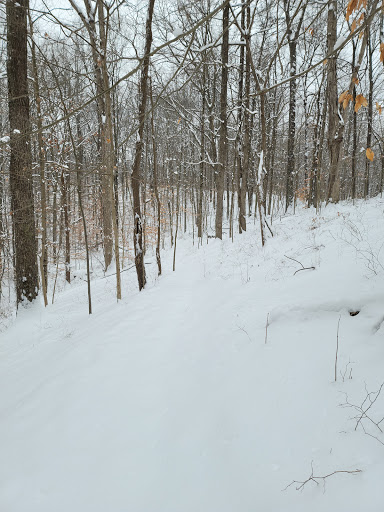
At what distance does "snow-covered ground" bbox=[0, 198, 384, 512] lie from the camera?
1.81 metres

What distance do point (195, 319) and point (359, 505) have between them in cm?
334

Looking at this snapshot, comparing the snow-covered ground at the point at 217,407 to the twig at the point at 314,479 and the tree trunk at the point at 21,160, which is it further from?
the tree trunk at the point at 21,160

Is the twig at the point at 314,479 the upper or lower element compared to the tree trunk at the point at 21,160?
lower

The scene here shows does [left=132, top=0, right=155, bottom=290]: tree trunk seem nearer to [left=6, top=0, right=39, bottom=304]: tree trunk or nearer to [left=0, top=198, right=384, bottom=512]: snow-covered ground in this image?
[left=6, top=0, right=39, bottom=304]: tree trunk

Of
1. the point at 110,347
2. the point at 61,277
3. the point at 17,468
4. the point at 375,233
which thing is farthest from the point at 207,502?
the point at 61,277

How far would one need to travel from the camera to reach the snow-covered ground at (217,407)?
1.81 metres

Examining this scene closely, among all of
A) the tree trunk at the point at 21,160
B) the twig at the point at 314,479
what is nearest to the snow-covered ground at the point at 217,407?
the twig at the point at 314,479

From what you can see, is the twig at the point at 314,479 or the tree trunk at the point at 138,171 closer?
the twig at the point at 314,479

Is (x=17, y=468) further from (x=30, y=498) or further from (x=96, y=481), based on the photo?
(x=96, y=481)

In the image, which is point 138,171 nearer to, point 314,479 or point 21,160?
point 21,160

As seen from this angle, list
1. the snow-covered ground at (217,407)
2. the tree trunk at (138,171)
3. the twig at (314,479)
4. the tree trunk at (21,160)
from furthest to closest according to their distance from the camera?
the tree trunk at (138,171) → the tree trunk at (21,160) → the snow-covered ground at (217,407) → the twig at (314,479)

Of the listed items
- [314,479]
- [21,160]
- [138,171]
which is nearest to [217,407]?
[314,479]

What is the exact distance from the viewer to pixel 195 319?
467 centimetres

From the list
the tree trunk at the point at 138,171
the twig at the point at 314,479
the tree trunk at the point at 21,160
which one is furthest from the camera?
the tree trunk at the point at 138,171
